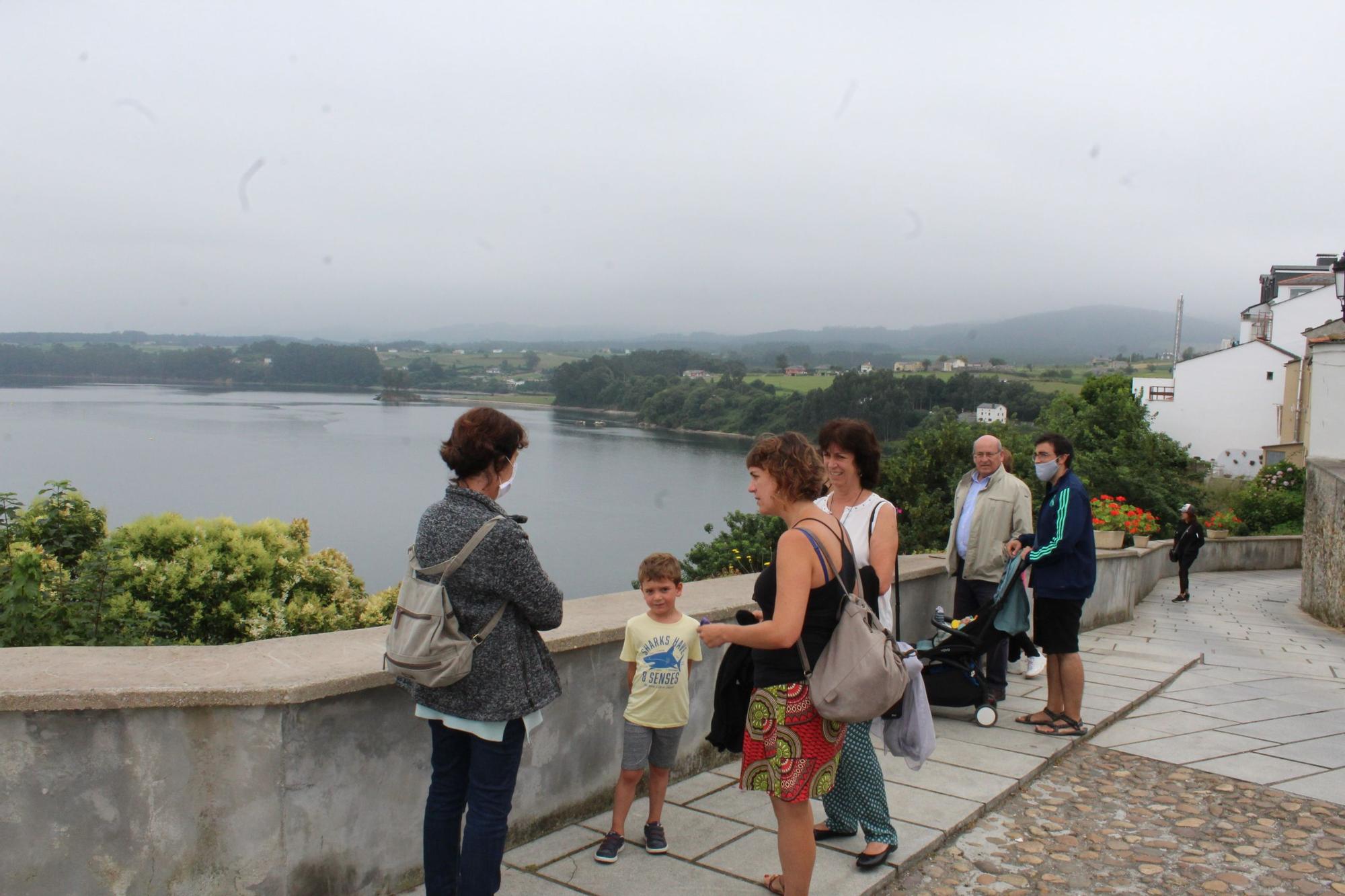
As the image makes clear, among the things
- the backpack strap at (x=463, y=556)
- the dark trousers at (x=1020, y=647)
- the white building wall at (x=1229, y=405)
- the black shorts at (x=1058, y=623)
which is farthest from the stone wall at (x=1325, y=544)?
the white building wall at (x=1229, y=405)

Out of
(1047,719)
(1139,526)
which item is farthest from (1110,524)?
(1047,719)

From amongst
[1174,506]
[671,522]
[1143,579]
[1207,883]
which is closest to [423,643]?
[1207,883]

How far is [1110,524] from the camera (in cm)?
1252

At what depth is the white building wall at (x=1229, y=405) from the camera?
162 feet

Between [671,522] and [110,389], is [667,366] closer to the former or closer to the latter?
[671,522]

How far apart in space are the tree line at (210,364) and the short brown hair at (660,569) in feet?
290

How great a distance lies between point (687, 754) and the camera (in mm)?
4461

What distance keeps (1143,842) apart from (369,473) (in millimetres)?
62634

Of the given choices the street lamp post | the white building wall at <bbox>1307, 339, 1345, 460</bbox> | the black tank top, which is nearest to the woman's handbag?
the black tank top

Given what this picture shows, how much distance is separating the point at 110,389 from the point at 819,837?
124 metres

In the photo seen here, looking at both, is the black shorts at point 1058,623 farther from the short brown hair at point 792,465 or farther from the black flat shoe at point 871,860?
the short brown hair at point 792,465

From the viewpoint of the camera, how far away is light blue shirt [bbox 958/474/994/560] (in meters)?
5.96

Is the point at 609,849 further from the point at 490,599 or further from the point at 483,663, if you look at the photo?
the point at 490,599

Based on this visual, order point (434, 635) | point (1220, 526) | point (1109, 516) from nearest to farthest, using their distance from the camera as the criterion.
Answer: point (434, 635) → point (1109, 516) → point (1220, 526)
